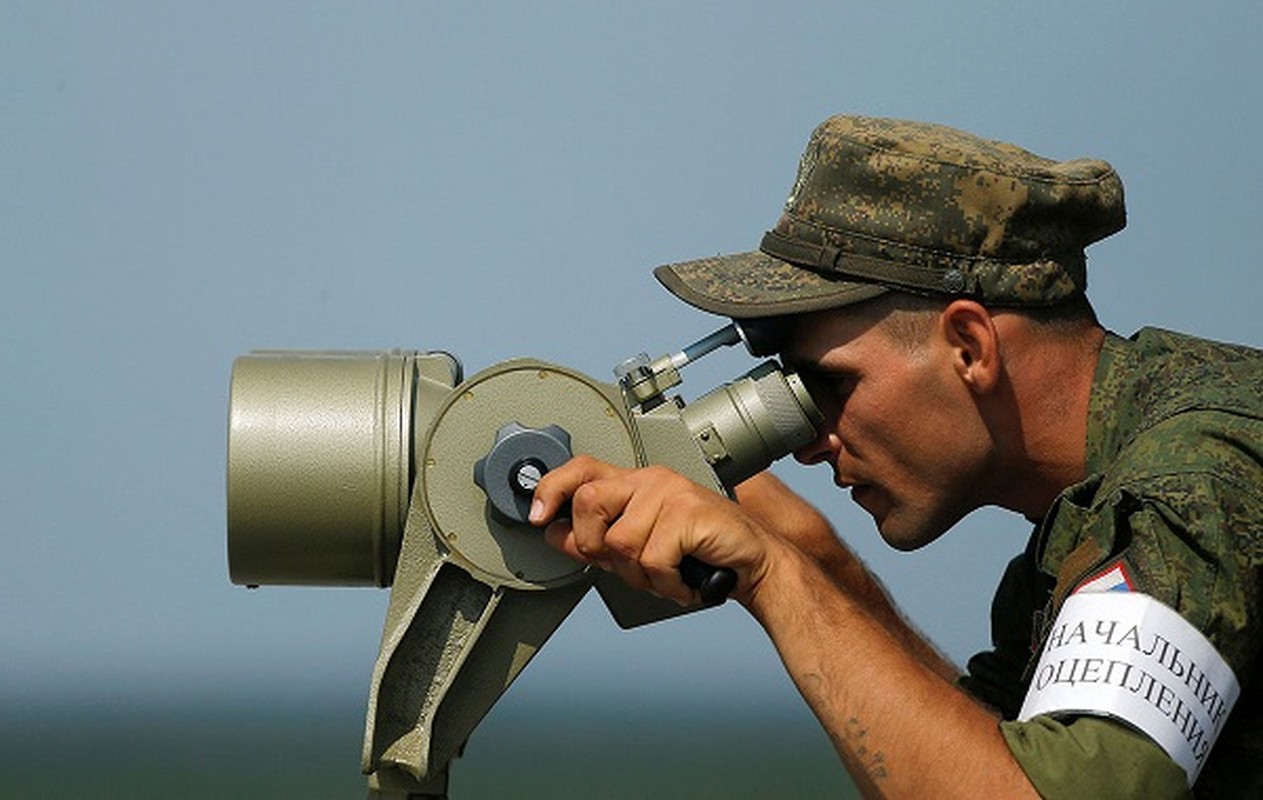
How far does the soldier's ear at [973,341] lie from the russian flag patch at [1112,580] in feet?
2.60

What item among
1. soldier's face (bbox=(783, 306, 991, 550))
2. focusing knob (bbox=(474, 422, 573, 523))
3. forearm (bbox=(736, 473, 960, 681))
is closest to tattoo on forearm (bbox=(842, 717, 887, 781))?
focusing knob (bbox=(474, 422, 573, 523))

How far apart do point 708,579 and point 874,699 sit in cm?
39

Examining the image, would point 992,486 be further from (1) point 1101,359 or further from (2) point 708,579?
(2) point 708,579

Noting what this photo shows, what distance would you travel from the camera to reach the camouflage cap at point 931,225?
563 cm

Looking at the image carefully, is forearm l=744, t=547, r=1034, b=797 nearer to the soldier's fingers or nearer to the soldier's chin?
the soldier's fingers

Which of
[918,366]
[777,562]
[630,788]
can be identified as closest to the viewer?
[777,562]

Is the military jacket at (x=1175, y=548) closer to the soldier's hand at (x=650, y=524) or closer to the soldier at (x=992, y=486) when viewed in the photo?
the soldier at (x=992, y=486)

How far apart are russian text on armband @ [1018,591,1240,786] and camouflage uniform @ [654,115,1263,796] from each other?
0.10 feet

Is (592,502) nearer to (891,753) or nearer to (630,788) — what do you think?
(891,753)

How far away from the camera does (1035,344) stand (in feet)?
18.7

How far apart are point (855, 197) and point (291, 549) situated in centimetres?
126

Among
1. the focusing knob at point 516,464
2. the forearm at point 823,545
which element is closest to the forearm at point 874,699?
the focusing knob at point 516,464

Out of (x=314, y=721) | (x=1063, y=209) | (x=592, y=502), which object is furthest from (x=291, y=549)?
(x=314, y=721)

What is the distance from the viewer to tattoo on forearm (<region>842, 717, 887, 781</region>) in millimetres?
4965
